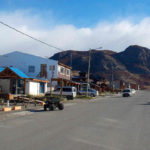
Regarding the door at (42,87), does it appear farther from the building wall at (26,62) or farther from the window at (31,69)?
the window at (31,69)

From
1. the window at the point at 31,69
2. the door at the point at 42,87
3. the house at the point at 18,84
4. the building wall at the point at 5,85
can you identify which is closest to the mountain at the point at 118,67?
the window at the point at 31,69

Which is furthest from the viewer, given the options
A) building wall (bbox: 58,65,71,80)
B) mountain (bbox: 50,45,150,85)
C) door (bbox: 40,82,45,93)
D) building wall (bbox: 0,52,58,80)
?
mountain (bbox: 50,45,150,85)

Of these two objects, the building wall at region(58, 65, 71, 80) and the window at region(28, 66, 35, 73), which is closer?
the window at region(28, 66, 35, 73)

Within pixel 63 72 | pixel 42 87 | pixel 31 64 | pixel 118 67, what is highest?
pixel 118 67

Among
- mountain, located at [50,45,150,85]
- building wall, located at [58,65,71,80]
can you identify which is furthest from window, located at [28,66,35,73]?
mountain, located at [50,45,150,85]

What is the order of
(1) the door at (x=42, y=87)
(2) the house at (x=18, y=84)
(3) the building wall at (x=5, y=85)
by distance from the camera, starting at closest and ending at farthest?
(2) the house at (x=18, y=84) → (3) the building wall at (x=5, y=85) → (1) the door at (x=42, y=87)

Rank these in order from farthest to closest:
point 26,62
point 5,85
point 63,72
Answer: point 63,72
point 26,62
point 5,85

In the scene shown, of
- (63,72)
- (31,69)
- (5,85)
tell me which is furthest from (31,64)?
(5,85)

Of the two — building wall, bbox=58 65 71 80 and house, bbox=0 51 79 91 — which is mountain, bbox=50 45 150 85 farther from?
house, bbox=0 51 79 91

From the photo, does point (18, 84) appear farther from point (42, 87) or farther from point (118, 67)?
point (118, 67)

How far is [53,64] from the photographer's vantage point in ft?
150

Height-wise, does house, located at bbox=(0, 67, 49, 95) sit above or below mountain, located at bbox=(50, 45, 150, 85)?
below

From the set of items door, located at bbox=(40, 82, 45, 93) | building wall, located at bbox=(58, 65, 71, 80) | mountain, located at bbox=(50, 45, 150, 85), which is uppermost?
mountain, located at bbox=(50, 45, 150, 85)

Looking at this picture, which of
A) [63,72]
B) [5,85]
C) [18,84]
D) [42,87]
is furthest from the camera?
[63,72]
